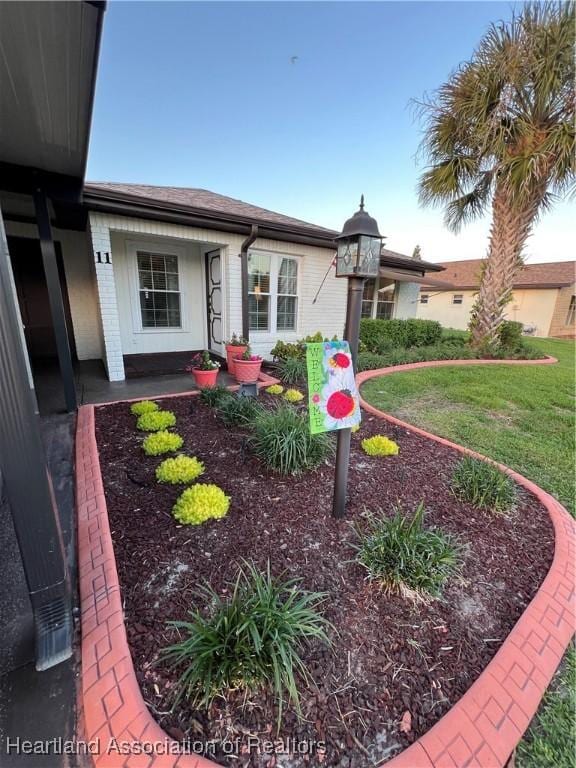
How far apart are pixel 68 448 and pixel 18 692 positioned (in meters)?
2.39

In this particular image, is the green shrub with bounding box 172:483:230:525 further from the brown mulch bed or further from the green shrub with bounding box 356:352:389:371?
the green shrub with bounding box 356:352:389:371

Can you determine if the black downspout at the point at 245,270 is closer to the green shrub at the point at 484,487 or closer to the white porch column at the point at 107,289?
the white porch column at the point at 107,289

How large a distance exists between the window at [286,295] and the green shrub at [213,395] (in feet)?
11.4

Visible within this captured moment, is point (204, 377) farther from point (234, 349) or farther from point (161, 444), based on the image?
point (161, 444)

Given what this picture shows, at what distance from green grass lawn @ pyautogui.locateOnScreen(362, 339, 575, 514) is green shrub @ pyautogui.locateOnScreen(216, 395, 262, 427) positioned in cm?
221

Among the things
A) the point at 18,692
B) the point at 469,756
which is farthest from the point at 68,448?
the point at 469,756

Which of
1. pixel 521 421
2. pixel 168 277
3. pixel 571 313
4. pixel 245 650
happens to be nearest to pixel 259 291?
pixel 168 277

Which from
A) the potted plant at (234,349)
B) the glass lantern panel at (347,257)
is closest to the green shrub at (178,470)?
the glass lantern panel at (347,257)

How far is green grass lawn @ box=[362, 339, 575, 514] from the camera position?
Result: 349 cm

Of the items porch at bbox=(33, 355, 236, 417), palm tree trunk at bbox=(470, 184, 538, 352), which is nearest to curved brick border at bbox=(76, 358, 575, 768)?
porch at bbox=(33, 355, 236, 417)

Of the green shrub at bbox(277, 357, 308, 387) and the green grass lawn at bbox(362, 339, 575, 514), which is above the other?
the green shrub at bbox(277, 357, 308, 387)

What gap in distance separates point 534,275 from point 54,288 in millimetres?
25270

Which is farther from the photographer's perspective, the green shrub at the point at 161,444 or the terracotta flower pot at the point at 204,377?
the terracotta flower pot at the point at 204,377

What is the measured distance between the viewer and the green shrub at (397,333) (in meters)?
8.88
